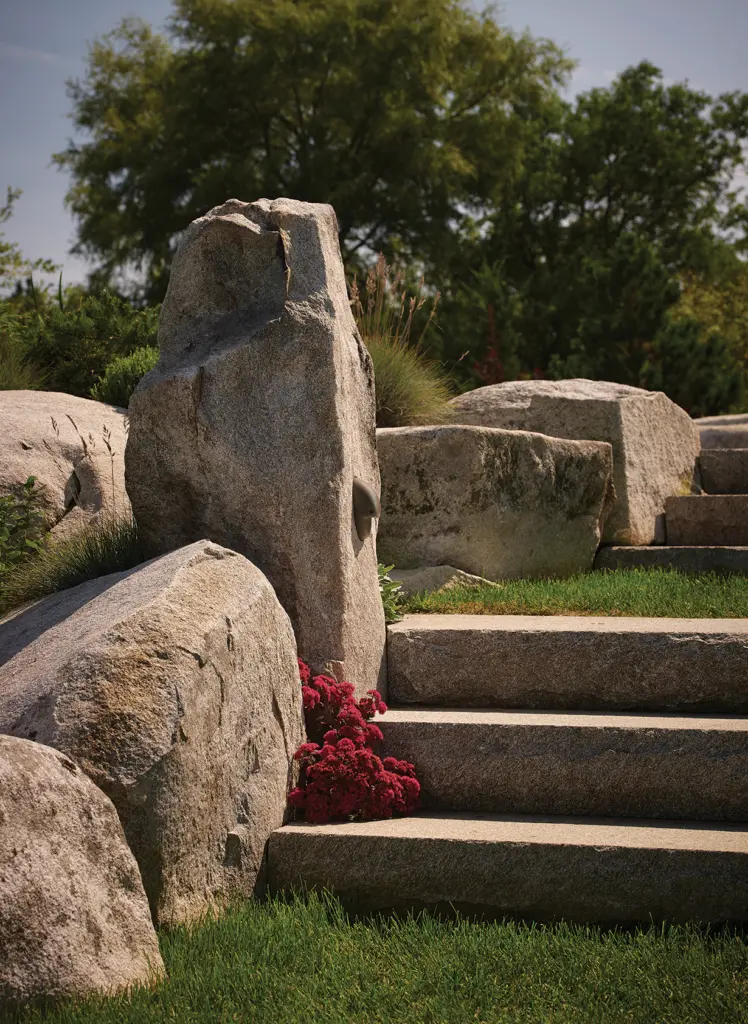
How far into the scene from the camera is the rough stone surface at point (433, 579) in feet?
18.0

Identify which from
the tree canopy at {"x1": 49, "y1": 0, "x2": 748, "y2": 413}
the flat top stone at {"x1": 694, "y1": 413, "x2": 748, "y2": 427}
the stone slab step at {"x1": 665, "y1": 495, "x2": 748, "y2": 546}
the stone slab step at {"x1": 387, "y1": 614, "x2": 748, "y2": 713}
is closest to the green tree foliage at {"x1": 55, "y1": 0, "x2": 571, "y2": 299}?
the tree canopy at {"x1": 49, "y1": 0, "x2": 748, "y2": 413}

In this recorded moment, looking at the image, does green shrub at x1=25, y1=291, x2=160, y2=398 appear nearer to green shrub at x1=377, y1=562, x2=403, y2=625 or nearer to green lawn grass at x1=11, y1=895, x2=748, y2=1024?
green shrub at x1=377, y1=562, x2=403, y2=625

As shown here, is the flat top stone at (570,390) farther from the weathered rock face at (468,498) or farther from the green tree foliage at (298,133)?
the green tree foliage at (298,133)

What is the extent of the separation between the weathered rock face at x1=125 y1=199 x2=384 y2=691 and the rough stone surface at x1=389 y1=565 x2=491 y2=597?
119 cm

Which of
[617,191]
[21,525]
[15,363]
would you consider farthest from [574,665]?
[617,191]

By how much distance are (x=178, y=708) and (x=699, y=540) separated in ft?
16.1

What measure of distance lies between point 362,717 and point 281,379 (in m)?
1.30

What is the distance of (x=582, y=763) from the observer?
12.1 feet

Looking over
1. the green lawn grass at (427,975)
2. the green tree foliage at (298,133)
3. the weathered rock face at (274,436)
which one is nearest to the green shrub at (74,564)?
the weathered rock face at (274,436)

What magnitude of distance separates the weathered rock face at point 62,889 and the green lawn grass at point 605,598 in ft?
8.44

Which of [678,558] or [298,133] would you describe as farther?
[298,133]

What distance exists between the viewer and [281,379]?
3.96 metres

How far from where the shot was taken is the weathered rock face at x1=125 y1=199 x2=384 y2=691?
391 centimetres

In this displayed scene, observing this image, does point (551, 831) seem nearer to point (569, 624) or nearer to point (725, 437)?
point (569, 624)
